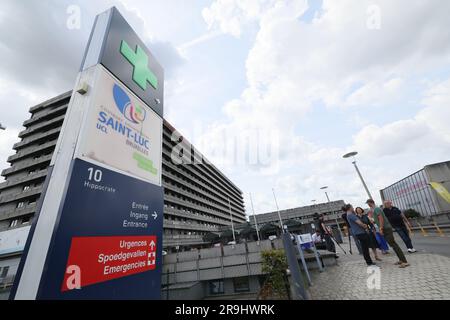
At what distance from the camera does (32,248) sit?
1.85 m

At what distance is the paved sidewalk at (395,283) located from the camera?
313 cm

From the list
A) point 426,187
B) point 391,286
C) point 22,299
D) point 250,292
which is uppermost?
point 426,187

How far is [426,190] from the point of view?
2123cm

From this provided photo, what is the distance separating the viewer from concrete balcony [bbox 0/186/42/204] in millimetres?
Result: 26609

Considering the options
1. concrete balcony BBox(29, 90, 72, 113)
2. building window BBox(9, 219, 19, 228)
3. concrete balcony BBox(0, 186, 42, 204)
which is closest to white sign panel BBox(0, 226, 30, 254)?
building window BBox(9, 219, 19, 228)

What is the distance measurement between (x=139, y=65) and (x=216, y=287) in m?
19.9

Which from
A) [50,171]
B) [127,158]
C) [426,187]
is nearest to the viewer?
[50,171]

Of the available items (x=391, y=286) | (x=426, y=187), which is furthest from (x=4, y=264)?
(x=426, y=187)

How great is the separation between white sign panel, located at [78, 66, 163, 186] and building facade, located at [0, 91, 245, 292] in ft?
98.3

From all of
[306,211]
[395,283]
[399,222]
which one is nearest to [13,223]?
[395,283]

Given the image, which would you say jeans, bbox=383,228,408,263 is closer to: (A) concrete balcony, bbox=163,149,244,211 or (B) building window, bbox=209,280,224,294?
(B) building window, bbox=209,280,224,294

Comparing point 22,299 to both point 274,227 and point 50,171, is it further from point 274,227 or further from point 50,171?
point 274,227

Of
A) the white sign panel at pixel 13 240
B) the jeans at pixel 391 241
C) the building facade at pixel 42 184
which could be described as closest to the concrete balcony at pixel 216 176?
the building facade at pixel 42 184
